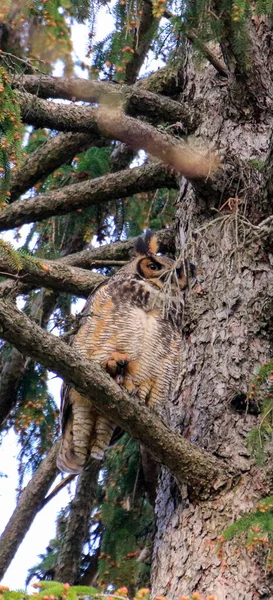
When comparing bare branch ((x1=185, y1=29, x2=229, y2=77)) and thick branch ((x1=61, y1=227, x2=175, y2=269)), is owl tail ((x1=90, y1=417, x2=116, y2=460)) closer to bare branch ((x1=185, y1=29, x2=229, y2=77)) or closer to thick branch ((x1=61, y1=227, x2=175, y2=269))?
thick branch ((x1=61, y1=227, x2=175, y2=269))

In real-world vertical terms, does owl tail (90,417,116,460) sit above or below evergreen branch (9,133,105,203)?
below

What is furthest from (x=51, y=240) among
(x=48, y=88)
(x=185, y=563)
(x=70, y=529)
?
(x=185, y=563)

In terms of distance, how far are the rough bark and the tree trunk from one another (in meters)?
1.24

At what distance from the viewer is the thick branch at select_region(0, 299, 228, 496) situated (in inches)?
127

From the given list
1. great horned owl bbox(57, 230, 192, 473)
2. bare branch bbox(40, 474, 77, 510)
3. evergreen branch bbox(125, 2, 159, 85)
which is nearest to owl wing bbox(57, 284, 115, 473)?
great horned owl bbox(57, 230, 192, 473)

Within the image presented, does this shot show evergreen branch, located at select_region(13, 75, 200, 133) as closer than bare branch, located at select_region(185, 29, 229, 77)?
No

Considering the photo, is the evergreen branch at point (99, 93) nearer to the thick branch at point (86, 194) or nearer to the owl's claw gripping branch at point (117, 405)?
the thick branch at point (86, 194)

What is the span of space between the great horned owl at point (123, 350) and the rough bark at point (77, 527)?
1.78 feet

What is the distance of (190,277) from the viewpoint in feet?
14.9

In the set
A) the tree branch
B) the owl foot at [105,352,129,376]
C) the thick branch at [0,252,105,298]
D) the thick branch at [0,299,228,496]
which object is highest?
the tree branch

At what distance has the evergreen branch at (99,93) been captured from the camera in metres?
4.45

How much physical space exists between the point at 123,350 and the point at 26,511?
123 cm

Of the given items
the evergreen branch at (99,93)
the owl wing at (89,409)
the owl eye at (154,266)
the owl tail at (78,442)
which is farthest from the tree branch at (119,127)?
the owl tail at (78,442)

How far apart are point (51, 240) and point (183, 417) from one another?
2.08 metres
